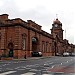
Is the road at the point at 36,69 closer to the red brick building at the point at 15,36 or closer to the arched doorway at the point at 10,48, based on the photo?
the red brick building at the point at 15,36

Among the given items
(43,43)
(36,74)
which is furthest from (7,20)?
(36,74)

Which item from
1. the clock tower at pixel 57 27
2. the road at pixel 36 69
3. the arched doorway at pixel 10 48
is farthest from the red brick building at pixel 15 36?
the clock tower at pixel 57 27

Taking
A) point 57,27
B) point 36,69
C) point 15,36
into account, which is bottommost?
point 36,69

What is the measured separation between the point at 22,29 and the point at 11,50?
17.6 ft

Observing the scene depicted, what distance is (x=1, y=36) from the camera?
54.5 meters

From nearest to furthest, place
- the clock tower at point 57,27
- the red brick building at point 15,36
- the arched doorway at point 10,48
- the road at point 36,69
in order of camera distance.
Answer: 1. the road at point 36,69
2. the red brick building at point 15,36
3. the arched doorway at point 10,48
4. the clock tower at point 57,27

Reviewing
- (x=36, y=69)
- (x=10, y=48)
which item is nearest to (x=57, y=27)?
(x=10, y=48)

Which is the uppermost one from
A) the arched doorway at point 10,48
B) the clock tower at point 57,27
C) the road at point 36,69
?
the clock tower at point 57,27

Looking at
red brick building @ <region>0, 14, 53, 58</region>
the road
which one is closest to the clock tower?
red brick building @ <region>0, 14, 53, 58</region>

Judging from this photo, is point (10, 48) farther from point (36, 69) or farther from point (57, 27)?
point (57, 27)

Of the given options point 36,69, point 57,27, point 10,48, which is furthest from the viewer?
point 57,27

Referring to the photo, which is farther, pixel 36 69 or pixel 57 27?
pixel 57 27

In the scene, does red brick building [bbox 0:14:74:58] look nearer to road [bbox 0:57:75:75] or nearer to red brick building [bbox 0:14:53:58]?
red brick building [bbox 0:14:53:58]

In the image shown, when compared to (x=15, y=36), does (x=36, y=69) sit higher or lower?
lower
